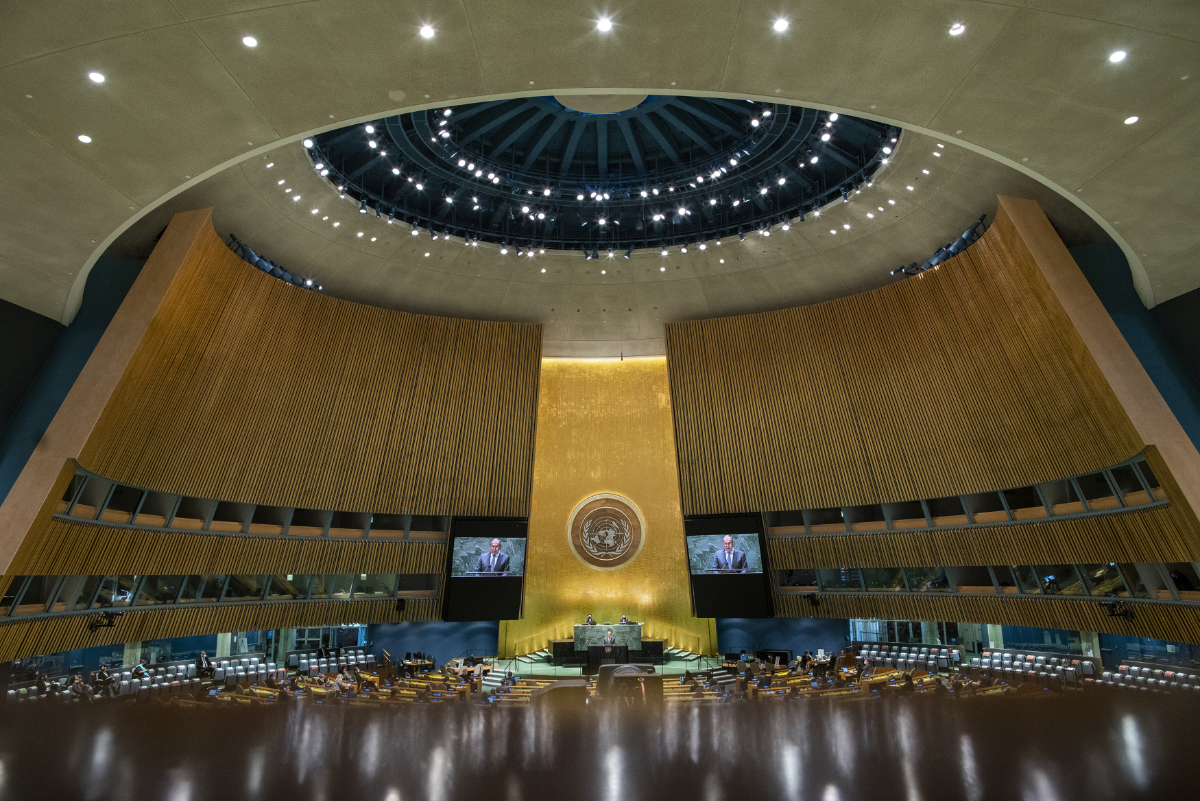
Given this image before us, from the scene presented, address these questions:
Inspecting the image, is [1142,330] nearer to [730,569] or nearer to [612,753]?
[730,569]

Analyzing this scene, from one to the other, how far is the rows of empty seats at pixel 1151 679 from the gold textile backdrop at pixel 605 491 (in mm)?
9163

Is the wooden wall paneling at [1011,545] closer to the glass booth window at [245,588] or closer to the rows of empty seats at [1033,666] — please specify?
the rows of empty seats at [1033,666]

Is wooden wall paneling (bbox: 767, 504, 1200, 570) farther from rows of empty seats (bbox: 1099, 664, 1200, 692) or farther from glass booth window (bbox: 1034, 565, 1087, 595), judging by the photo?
rows of empty seats (bbox: 1099, 664, 1200, 692)

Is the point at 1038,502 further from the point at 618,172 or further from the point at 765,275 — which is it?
the point at 618,172

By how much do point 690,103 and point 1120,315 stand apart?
8.27 metres

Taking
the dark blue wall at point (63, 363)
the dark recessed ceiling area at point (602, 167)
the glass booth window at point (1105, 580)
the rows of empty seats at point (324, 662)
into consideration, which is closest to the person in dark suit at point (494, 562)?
the rows of empty seats at point (324, 662)

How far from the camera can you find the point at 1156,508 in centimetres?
1034

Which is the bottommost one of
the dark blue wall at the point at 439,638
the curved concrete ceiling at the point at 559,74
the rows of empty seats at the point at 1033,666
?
the rows of empty seats at the point at 1033,666

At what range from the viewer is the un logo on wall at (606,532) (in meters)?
19.2

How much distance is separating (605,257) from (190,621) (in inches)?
447

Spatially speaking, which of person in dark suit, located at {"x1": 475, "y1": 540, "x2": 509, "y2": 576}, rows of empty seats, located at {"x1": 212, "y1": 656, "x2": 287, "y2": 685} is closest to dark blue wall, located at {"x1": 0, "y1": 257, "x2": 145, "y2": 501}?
rows of empty seats, located at {"x1": 212, "y1": 656, "x2": 287, "y2": 685}

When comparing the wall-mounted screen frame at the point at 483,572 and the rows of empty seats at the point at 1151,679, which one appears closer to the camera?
the rows of empty seats at the point at 1151,679

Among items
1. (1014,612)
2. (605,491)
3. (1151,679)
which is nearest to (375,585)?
(605,491)

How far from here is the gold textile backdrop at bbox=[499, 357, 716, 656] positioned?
1861 centimetres
